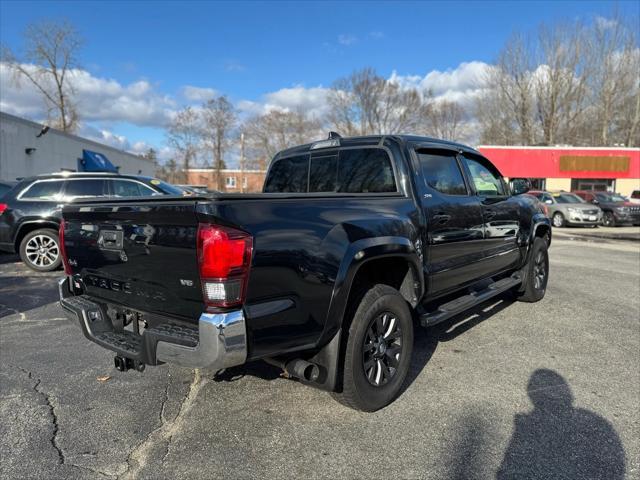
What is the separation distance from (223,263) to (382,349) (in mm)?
1504

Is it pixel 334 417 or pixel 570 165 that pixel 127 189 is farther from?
pixel 570 165

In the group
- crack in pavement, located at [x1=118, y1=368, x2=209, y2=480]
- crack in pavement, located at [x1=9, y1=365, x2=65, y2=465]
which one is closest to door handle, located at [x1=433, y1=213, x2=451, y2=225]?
crack in pavement, located at [x1=118, y1=368, x2=209, y2=480]

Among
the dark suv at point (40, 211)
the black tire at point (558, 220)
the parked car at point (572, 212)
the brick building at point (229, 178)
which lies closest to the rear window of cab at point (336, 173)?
the dark suv at point (40, 211)

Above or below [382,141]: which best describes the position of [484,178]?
below

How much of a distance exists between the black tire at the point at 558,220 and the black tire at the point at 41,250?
65.0 ft

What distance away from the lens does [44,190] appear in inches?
327

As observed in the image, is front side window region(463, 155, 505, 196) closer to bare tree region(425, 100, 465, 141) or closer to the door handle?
the door handle

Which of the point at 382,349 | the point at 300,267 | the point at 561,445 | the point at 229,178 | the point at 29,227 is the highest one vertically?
the point at 229,178

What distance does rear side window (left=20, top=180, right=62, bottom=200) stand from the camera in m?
8.23

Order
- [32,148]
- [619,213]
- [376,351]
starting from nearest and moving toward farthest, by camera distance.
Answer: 1. [376,351]
2. [32,148]
3. [619,213]

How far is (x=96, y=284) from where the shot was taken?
3.28m

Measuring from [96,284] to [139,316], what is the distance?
19.1 inches

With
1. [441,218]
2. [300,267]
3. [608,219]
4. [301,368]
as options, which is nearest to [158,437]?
[301,368]

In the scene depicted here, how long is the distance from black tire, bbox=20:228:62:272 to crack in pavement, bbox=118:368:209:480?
5987 mm
